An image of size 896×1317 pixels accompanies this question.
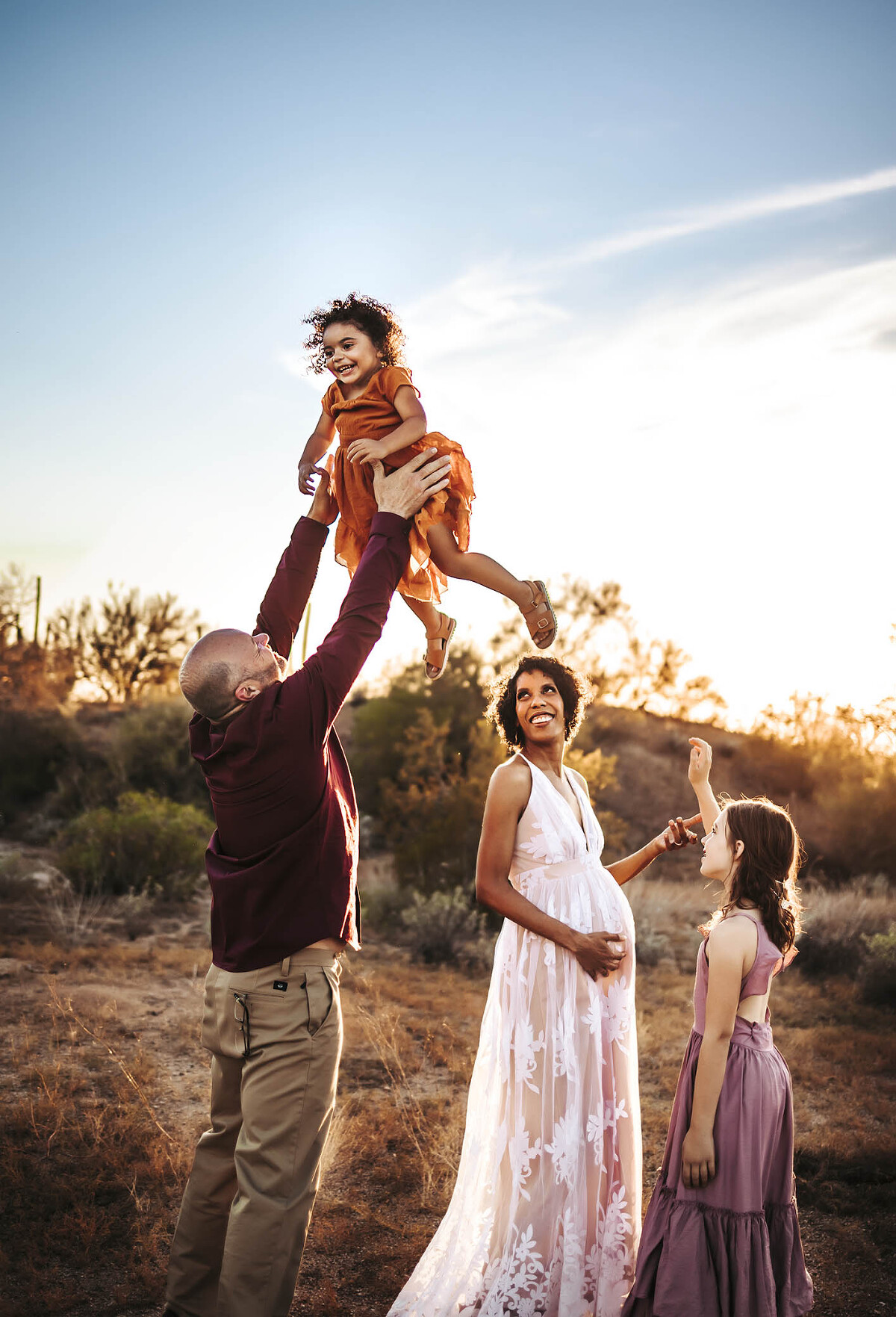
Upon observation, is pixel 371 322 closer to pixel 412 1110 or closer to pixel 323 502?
pixel 323 502

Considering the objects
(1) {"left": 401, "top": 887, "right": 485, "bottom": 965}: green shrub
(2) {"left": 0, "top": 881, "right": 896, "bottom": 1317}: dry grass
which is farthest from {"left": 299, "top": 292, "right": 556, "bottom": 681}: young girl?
(1) {"left": 401, "top": 887, "right": 485, "bottom": 965}: green shrub

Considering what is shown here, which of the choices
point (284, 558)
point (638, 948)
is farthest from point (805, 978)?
point (284, 558)

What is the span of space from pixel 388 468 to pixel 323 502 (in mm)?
356

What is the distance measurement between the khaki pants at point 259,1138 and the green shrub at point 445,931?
7089 millimetres

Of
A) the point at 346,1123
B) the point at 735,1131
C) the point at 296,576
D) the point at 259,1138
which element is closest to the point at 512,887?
the point at 735,1131

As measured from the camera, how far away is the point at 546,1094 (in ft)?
10.1

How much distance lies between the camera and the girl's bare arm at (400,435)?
3.16 m

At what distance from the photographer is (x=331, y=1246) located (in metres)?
4.11

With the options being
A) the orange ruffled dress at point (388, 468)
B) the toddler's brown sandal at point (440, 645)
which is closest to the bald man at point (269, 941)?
the orange ruffled dress at point (388, 468)

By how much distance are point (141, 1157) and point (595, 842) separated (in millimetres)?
3099

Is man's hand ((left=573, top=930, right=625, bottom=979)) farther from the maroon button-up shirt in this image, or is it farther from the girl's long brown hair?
the maroon button-up shirt

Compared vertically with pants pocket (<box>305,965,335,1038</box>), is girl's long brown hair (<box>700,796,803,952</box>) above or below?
above

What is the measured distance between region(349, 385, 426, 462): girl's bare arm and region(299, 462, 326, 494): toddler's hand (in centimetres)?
33

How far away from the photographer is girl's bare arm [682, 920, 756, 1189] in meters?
2.78
